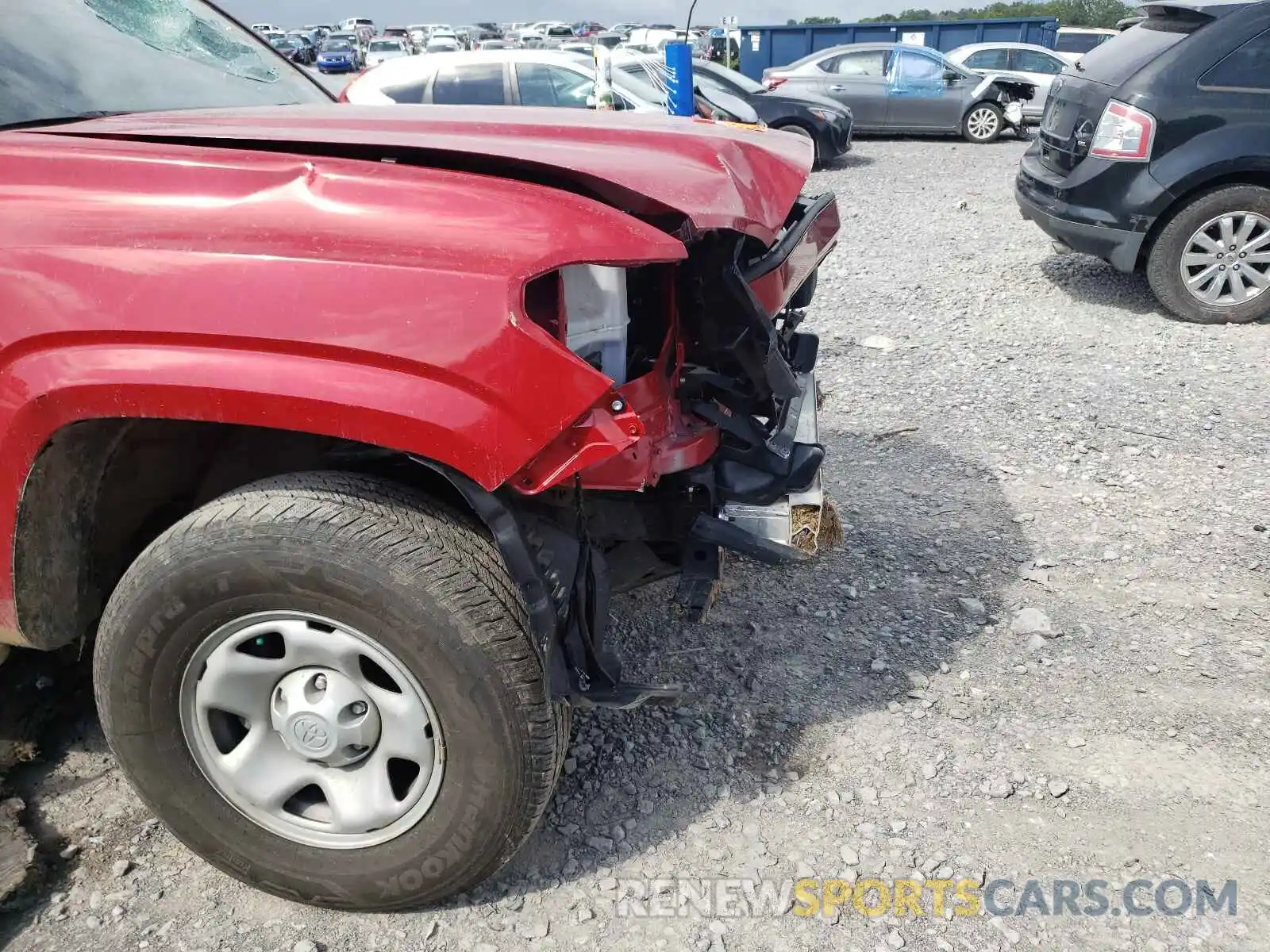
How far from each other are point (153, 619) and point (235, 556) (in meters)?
0.24

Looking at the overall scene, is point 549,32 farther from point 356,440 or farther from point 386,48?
point 356,440

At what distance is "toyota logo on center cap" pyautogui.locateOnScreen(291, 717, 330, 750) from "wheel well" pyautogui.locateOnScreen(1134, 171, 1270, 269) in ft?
19.4

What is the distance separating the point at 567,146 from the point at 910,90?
1471 centimetres

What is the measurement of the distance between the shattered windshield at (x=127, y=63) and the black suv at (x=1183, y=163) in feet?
15.7

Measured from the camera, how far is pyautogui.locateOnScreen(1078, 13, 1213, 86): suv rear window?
19.5 feet

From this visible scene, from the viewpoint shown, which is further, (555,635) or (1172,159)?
(1172,159)

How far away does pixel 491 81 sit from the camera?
31.1 ft

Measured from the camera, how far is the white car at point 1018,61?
53.1 feet

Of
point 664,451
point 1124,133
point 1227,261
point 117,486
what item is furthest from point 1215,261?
point 117,486

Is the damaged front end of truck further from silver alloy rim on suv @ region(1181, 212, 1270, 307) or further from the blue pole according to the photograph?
the blue pole

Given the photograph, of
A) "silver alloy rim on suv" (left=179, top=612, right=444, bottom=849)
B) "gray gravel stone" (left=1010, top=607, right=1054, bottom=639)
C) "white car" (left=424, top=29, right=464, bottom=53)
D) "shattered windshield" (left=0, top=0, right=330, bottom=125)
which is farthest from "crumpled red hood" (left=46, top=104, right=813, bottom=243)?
"white car" (left=424, top=29, right=464, bottom=53)

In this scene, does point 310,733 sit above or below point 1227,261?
above

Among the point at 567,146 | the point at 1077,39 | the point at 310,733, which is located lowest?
the point at 1077,39

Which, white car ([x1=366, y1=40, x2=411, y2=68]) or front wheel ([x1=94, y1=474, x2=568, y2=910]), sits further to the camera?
white car ([x1=366, y1=40, x2=411, y2=68])
